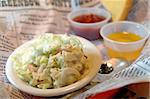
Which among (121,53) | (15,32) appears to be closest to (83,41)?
(121,53)

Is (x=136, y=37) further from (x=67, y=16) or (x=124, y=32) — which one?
(x=67, y=16)

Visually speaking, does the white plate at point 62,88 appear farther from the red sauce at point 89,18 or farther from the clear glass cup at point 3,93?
the red sauce at point 89,18

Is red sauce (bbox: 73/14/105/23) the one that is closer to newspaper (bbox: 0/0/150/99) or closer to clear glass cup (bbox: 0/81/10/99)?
newspaper (bbox: 0/0/150/99)

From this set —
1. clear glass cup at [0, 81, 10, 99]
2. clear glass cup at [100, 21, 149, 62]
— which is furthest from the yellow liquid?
clear glass cup at [0, 81, 10, 99]

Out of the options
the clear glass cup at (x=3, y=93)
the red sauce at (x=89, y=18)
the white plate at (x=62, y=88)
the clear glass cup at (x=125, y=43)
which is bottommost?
the clear glass cup at (x=3, y=93)

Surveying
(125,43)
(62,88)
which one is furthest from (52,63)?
(125,43)

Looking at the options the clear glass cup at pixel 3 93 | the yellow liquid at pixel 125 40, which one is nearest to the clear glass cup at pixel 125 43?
the yellow liquid at pixel 125 40
